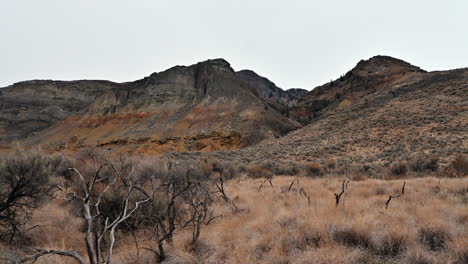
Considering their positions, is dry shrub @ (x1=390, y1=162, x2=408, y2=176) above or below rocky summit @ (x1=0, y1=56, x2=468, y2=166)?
below

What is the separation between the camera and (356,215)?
4.86m

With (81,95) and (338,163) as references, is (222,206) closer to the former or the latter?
(338,163)

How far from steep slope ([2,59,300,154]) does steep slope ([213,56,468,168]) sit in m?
6.80

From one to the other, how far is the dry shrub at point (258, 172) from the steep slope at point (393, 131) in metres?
5.21

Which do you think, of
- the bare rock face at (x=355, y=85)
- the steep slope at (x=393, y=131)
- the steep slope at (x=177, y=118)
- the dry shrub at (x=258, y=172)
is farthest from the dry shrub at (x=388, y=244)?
the bare rock face at (x=355, y=85)

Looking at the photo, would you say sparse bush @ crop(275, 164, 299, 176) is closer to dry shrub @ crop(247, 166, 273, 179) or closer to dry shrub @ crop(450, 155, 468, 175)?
dry shrub @ crop(247, 166, 273, 179)

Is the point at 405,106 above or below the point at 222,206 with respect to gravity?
above

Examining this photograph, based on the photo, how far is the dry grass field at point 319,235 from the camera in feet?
11.2

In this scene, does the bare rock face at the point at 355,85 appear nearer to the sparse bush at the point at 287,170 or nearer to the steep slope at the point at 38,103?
the sparse bush at the point at 287,170

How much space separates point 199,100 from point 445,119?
33.6 m

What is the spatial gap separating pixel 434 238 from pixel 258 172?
1067 cm

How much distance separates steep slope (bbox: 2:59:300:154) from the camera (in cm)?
3356

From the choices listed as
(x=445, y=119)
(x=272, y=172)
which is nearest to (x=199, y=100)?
(x=272, y=172)

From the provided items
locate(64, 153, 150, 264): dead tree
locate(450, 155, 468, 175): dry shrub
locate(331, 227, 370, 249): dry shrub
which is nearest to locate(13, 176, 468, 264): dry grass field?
locate(331, 227, 370, 249): dry shrub
